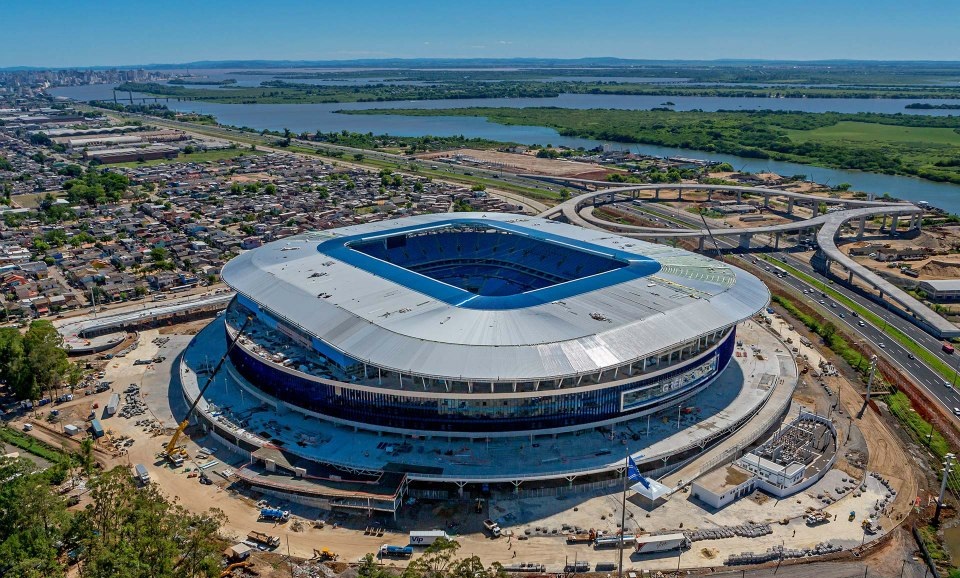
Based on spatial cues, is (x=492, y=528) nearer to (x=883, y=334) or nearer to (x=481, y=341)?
(x=481, y=341)

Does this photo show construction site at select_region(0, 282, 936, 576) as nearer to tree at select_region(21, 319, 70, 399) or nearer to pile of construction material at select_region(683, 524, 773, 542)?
pile of construction material at select_region(683, 524, 773, 542)

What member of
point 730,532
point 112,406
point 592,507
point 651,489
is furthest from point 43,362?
point 730,532

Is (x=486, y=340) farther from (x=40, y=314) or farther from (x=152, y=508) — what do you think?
(x=40, y=314)

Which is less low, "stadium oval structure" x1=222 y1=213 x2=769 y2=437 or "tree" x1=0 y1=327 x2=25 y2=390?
"stadium oval structure" x1=222 y1=213 x2=769 y2=437

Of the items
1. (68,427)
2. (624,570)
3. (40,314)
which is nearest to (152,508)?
(68,427)

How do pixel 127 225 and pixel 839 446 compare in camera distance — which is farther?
pixel 127 225

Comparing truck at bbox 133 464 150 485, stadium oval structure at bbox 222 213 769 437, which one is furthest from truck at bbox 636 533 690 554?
truck at bbox 133 464 150 485
